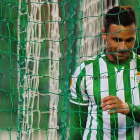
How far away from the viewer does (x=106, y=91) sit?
97.3 inches

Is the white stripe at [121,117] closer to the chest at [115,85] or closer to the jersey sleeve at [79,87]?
the chest at [115,85]

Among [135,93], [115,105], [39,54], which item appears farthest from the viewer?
[39,54]

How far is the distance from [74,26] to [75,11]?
15cm

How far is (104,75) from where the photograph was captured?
8.27ft

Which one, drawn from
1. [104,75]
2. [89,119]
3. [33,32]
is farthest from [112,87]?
[33,32]

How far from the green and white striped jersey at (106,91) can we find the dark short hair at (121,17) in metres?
0.19

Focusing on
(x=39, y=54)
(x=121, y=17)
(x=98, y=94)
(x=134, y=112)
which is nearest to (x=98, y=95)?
(x=98, y=94)

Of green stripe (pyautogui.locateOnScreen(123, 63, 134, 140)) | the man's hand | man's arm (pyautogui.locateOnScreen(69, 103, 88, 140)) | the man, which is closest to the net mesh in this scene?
man's arm (pyautogui.locateOnScreen(69, 103, 88, 140))

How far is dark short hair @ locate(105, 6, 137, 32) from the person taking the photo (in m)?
2.46

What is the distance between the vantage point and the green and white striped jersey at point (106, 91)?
2.46m

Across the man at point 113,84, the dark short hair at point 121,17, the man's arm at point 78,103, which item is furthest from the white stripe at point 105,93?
the dark short hair at point 121,17

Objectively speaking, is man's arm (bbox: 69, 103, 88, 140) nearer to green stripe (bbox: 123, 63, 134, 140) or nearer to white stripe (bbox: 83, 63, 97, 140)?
white stripe (bbox: 83, 63, 97, 140)

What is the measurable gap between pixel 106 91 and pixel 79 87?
0.16 meters

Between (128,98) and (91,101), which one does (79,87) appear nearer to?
(91,101)
